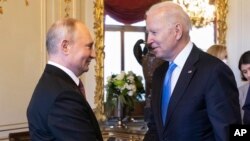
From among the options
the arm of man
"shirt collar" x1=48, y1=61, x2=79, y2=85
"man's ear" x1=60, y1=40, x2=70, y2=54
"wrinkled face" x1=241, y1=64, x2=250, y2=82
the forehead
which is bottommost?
the arm of man

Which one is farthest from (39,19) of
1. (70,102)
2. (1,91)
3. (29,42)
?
(70,102)

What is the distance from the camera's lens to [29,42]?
4.57 m

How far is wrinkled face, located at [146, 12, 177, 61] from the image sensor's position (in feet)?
7.28

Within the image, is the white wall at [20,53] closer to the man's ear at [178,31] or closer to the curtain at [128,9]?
the curtain at [128,9]

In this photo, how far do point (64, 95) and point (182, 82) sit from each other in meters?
0.67

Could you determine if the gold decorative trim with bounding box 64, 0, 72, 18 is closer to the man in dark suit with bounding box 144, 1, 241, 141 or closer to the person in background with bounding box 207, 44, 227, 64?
the person in background with bounding box 207, 44, 227, 64

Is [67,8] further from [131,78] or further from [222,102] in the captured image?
[222,102]

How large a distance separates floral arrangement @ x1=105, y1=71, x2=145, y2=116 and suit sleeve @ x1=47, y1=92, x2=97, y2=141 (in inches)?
94.4

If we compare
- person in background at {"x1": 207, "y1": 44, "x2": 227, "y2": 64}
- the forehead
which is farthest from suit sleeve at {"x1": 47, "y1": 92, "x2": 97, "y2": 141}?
person in background at {"x1": 207, "y1": 44, "x2": 227, "y2": 64}

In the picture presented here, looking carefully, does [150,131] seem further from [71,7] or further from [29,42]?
[71,7]

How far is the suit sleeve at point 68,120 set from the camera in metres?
1.80

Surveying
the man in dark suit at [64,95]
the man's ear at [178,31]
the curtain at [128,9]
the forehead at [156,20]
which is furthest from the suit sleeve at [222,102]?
the curtain at [128,9]

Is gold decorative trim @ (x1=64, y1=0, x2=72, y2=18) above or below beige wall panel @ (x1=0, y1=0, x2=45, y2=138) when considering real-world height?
above

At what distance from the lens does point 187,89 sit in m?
2.18
